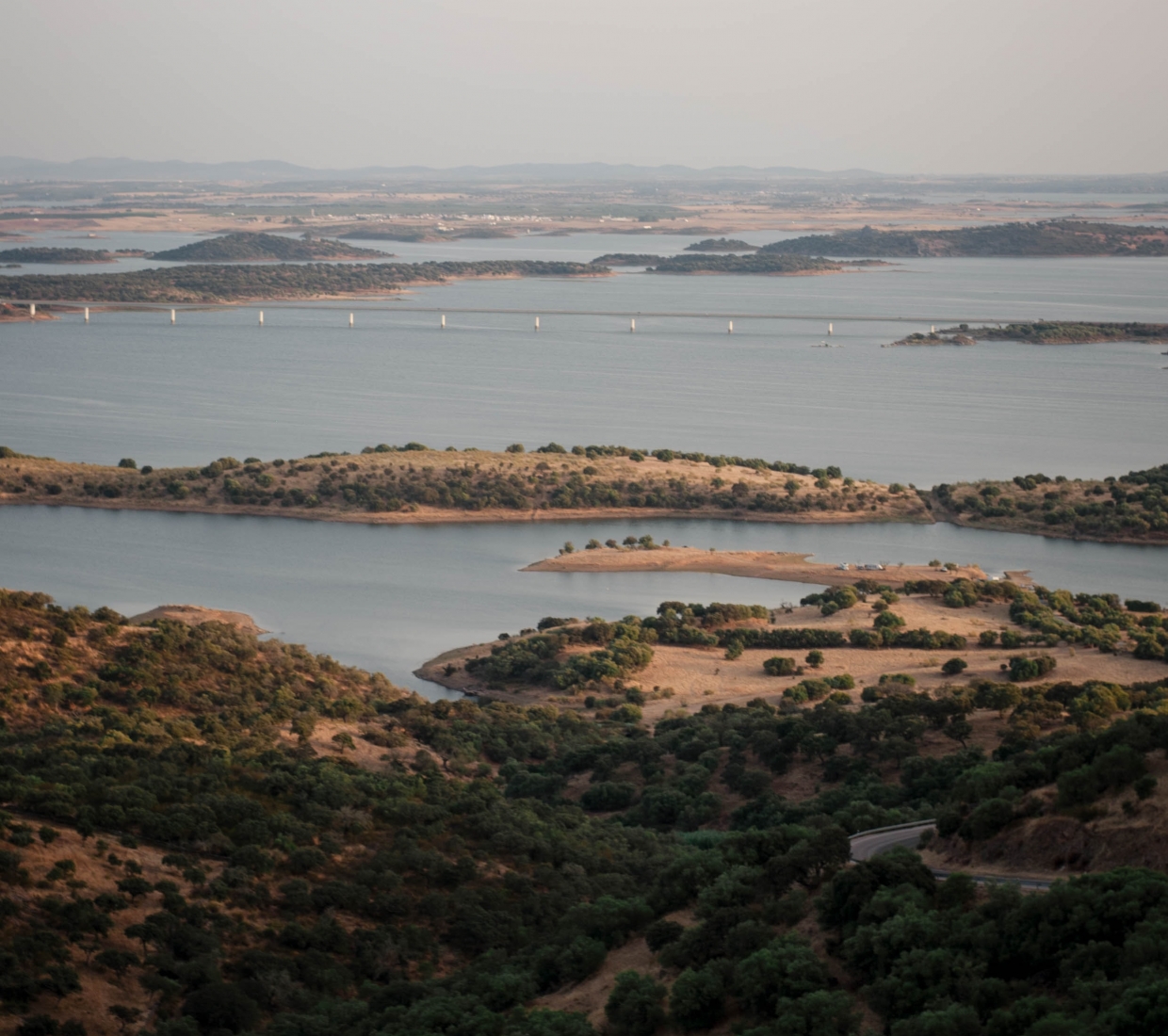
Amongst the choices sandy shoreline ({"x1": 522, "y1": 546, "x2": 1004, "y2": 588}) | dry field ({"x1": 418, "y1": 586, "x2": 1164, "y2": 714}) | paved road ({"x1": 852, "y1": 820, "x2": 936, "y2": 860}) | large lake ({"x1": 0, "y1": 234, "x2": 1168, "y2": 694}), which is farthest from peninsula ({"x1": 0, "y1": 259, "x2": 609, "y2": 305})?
paved road ({"x1": 852, "y1": 820, "x2": 936, "y2": 860})

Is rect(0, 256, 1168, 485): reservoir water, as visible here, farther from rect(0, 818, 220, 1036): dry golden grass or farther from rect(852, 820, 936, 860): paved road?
rect(0, 818, 220, 1036): dry golden grass

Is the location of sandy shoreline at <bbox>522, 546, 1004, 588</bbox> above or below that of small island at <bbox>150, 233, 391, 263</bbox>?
below

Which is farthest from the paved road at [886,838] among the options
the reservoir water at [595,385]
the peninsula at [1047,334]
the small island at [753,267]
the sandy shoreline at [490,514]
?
the small island at [753,267]

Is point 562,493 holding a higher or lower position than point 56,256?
lower

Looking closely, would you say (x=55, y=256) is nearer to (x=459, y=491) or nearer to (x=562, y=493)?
(x=459, y=491)

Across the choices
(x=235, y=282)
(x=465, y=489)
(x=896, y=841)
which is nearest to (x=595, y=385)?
(x=465, y=489)

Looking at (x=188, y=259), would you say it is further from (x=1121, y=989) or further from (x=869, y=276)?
(x=1121, y=989)

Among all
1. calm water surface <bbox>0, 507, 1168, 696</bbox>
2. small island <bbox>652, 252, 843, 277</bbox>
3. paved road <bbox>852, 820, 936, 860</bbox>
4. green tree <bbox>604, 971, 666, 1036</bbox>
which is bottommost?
calm water surface <bbox>0, 507, 1168, 696</bbox>
